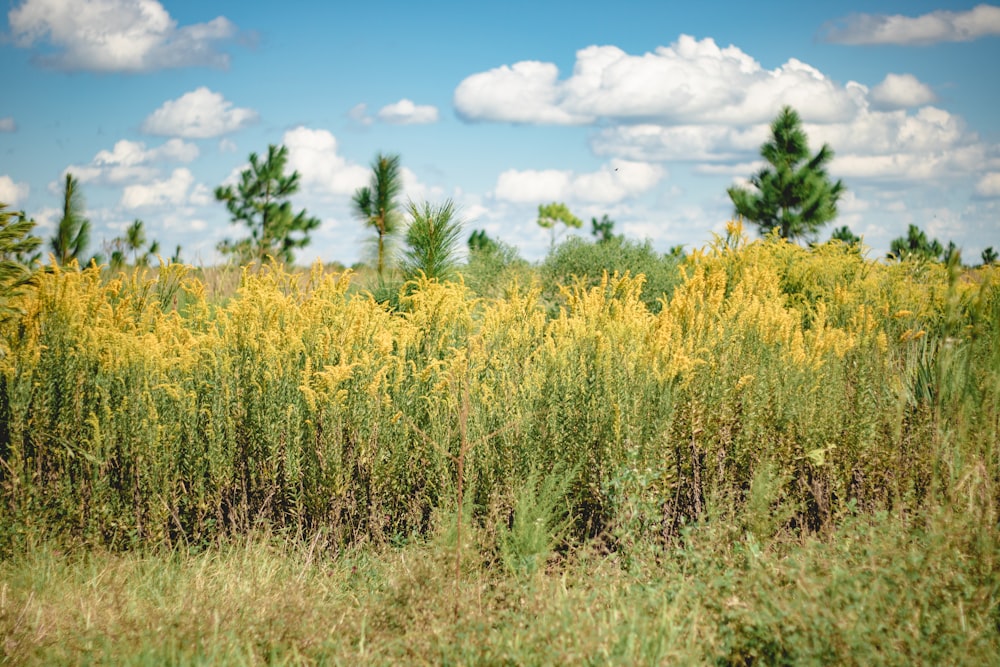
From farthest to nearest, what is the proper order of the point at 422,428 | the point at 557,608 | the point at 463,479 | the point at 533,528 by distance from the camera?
the point at 422,428
the point at 463,479
the point at 533,528
the point at 557,608

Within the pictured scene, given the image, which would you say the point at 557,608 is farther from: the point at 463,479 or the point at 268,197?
the point at 268,197

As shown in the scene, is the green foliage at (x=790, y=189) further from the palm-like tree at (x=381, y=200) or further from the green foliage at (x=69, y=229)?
the green foliage at (x=69, y=229)

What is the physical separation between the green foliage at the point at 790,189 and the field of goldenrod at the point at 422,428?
71.9 ft

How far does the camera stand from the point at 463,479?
4.24 metres

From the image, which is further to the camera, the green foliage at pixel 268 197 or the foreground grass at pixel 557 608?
the green foliage at pixel 268 197

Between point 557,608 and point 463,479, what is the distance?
1.20 meters

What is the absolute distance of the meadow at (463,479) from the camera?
325cm

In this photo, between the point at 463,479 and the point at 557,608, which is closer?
the point at 557,608

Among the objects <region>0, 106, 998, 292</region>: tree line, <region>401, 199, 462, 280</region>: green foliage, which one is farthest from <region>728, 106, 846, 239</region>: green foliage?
<region>401, 199, 462, 280</region>: green foliage

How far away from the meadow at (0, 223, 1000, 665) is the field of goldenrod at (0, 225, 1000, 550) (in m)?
0.02

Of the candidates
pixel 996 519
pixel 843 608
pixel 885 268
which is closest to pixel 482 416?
pixel 843 608

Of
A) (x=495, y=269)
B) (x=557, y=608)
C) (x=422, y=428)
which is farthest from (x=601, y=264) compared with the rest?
(x=557, y=608)

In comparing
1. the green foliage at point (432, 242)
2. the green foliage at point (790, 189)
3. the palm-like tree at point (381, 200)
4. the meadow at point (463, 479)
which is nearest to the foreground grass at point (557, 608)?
the meadow at point (463, 479)

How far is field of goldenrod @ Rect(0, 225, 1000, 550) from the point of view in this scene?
436 cm
